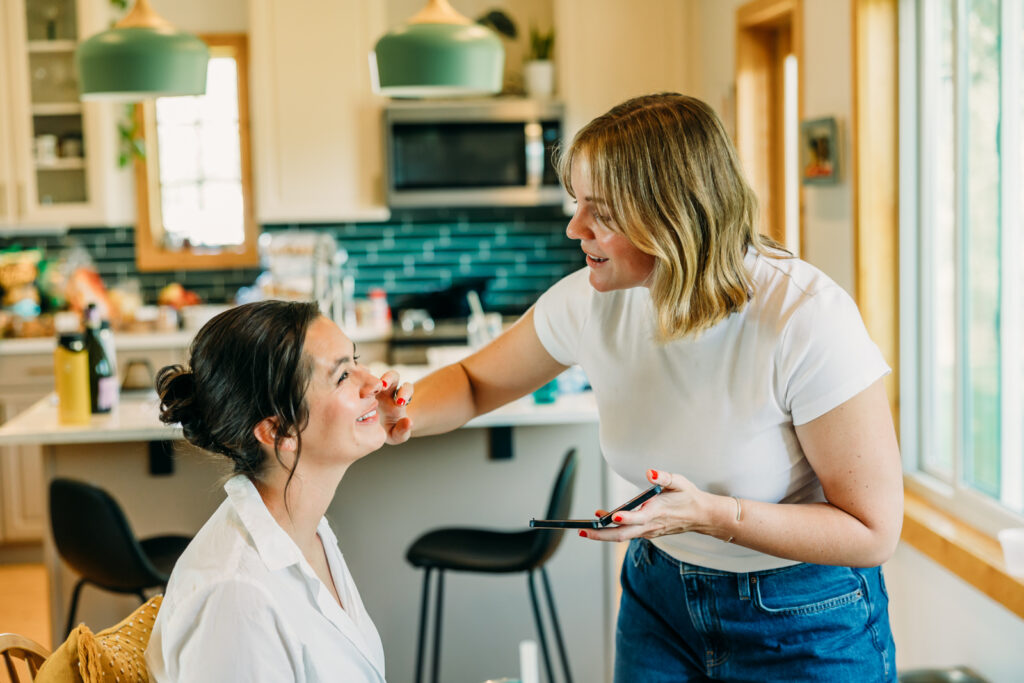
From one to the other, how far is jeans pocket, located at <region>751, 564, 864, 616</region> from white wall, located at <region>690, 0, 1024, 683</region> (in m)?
1.09

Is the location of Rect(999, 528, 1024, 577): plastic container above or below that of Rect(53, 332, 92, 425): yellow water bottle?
below

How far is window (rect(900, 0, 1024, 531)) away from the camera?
271 cm

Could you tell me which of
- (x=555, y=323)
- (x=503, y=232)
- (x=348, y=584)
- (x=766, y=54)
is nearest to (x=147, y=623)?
(x=348, y=584)

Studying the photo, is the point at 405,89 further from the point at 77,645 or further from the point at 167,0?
the point at 167,0

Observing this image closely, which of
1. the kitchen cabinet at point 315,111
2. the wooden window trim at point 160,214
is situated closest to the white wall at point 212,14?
the wooden window trim at point 160,214

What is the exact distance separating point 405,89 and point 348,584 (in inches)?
67.9

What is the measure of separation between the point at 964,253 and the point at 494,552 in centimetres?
149

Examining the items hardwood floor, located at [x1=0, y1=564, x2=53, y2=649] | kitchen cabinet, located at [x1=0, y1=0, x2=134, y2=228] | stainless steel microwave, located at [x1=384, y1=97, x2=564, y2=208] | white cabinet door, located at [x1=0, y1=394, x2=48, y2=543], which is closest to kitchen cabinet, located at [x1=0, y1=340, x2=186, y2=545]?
white cabinet door, located at [x1=0, y1=394, x2=48, y2=543]

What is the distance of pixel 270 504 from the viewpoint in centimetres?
159

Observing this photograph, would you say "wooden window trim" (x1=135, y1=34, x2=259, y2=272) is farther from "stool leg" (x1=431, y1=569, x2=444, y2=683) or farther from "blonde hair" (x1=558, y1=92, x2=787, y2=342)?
"blonde hair" (x1=558, y1=92, x2=787, y2=342)

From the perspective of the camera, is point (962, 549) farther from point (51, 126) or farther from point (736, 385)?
point (51, 126)

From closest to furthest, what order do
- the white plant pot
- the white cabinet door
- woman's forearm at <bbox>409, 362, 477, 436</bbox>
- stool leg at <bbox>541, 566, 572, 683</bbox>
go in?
1. woman's forearm at <bbox>409, 362, 477, 436</bbox>
2. stool leg at <bbox>541, 566, 572, 683</bbox>
3. the white cabinet door
4. the white plant pot

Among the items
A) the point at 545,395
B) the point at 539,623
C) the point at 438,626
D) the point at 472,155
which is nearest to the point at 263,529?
the point at 438,626

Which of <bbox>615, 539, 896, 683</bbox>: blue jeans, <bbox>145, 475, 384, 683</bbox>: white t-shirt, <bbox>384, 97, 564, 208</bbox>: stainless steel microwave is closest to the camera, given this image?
<bbox>145, 475, 384, 683</bbox>: white t-shirt
